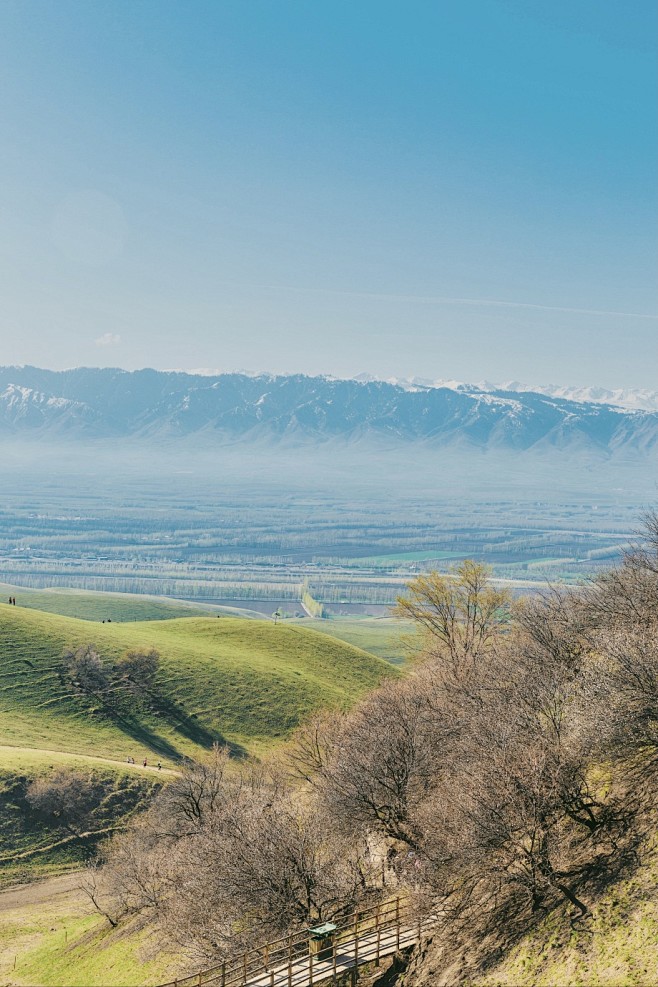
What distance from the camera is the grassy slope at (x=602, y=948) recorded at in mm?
23156

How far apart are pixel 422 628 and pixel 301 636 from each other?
193 feet

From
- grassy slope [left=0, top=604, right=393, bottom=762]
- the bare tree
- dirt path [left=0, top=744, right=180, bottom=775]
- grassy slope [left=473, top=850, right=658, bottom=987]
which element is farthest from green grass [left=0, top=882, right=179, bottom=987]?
the bare tree

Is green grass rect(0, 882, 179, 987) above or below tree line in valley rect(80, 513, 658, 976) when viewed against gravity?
below

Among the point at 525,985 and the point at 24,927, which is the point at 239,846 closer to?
the point at 525,985

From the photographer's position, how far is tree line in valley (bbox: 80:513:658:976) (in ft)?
95.9

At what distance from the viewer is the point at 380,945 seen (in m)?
31.8

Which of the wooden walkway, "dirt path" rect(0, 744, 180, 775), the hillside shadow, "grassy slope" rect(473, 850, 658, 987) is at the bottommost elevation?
the hillside shadow

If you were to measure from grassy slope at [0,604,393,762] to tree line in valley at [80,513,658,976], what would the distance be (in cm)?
3597

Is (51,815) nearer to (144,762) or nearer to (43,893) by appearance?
(43,893)

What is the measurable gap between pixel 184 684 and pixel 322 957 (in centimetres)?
7390

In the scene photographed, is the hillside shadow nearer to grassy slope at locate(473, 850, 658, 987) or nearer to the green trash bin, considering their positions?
the green trash bin

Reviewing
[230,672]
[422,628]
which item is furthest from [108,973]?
[230,672]

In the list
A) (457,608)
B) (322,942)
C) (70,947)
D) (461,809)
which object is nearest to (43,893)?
(70,947)

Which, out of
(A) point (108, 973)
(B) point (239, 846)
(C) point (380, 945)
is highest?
(B) point (239, 846)
